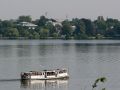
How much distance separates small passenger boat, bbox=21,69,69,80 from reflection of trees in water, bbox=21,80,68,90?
0.62 m

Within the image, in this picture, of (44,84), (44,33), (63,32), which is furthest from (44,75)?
(63,32)

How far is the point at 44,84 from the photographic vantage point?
5147cm

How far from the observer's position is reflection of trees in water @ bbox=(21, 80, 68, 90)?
4909 cm

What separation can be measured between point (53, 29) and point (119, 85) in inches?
5875

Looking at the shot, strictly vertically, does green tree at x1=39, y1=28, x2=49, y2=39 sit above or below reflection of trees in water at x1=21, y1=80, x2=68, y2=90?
below

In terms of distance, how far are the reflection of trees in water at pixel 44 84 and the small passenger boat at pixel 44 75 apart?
24.3 inches

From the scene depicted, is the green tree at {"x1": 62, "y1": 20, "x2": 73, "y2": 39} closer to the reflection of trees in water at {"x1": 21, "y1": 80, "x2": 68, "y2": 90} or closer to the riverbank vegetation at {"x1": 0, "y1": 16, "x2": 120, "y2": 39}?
the riverbank vegetation at {"x1": 0, "y1": 16, "x2": 120, "y2": 39}

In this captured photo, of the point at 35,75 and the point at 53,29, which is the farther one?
the point at 53,29

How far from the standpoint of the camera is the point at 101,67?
66.2 meters

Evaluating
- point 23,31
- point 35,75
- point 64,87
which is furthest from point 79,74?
point 23,31

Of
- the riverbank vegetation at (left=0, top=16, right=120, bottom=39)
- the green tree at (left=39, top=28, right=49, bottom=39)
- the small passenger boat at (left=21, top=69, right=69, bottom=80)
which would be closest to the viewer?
the small passenger boat at (left=21, top=69, right=69, bottom=80)

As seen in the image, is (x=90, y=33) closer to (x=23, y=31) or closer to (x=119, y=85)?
(x=23, y=31)

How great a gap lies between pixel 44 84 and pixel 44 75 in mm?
3518

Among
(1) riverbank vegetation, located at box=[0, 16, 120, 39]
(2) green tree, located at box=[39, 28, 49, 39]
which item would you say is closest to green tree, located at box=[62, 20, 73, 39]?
(1) riverbank vegetation, located at box=[0, 16, 120, 39]
